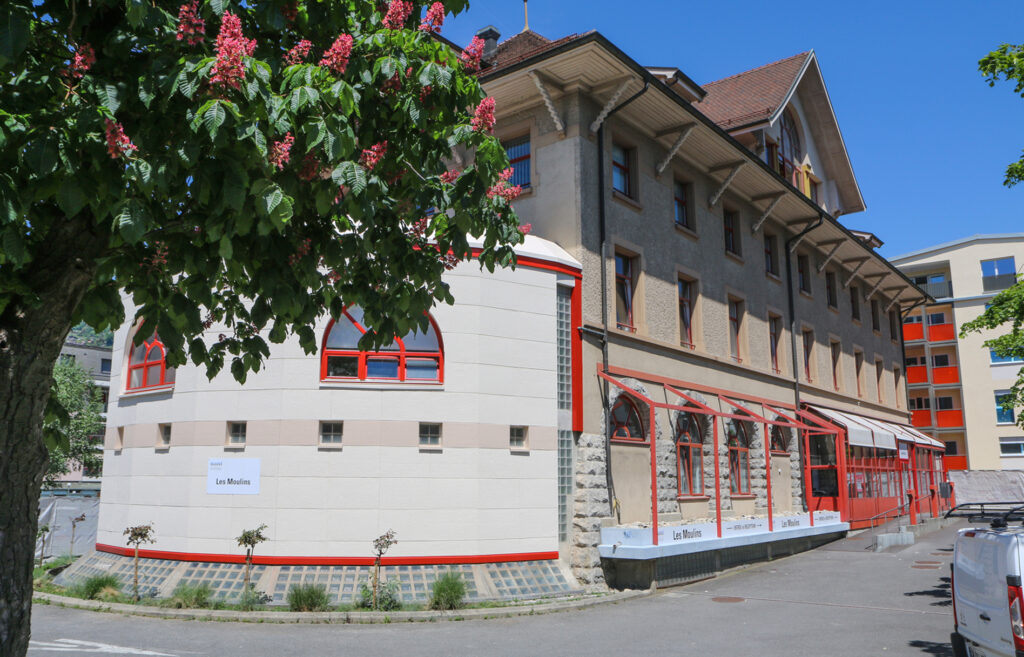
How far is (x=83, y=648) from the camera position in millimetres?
10656

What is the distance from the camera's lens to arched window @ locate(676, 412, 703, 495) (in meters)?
19.7

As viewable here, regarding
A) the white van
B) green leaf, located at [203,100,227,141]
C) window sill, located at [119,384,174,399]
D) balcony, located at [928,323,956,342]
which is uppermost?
balcony, located at [928,323,956,342]

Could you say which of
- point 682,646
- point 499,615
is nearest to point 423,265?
point 682,646

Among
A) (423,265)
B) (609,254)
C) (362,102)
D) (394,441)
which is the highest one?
(609,254)

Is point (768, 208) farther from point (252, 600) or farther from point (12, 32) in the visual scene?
point (12, 32)

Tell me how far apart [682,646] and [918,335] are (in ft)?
171

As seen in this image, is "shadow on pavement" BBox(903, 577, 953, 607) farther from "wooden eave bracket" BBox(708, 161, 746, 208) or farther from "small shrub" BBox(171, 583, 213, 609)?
"small shrub" BBox(171, 583, 213, 609)

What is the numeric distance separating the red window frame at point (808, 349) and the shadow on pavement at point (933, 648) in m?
17.9

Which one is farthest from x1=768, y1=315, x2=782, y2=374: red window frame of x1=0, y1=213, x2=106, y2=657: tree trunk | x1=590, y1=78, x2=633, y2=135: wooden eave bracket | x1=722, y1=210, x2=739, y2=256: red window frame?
x1=0, y1=213, x2=106, y2=657: tree trunk

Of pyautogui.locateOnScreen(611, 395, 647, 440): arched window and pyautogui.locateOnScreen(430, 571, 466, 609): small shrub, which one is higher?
pyautogui.locateOnScreen(611, 395, 647, 440): arched window

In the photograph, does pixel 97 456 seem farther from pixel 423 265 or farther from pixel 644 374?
pixel 423 265

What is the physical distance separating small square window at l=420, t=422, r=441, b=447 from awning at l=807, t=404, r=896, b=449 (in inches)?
646

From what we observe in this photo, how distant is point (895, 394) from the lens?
126 ft

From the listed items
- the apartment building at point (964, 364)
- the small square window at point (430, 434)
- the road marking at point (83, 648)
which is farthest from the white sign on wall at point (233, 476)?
the apartment building at point (964, 364)
